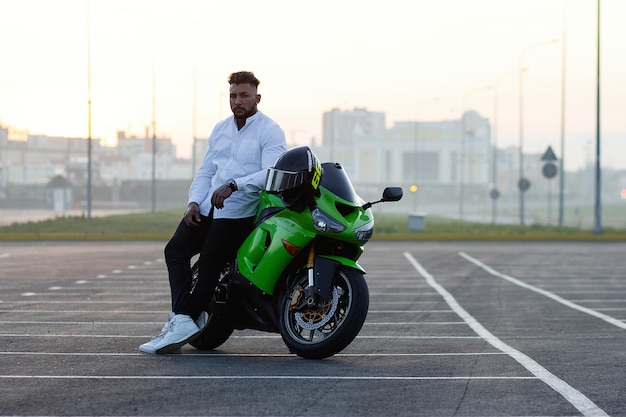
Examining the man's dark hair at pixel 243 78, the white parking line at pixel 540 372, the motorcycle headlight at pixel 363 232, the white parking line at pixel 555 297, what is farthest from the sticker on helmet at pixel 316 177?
the white parking line at pixel 555 297

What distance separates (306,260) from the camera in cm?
756

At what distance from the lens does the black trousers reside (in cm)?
780

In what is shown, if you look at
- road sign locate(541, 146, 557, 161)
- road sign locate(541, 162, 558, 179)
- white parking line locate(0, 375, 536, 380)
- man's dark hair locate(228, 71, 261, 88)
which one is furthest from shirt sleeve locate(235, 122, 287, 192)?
road sign locate(541, 162, 558, 179)

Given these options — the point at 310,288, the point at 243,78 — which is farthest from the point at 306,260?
the point at 243,78

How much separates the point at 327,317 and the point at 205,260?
0.96 m

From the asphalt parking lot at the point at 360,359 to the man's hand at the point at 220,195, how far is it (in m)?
0.93

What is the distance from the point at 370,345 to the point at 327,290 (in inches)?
54.6

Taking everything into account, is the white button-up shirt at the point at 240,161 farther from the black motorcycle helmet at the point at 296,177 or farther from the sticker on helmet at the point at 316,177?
the sticker on helmet at the point at 316,177

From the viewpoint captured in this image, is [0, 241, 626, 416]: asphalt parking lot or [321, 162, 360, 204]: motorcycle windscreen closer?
[0, 241, 626, 416]: asphalt parking lot

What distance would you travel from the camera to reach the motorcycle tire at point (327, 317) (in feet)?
23.6

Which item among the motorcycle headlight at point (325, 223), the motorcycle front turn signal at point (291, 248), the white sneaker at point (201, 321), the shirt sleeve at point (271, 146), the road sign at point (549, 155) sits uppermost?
the road sign at point (549, 155)

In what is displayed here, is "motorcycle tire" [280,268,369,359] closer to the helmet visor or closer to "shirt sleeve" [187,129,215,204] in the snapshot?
the helmet visor

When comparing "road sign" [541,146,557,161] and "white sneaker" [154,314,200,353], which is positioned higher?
"road sign" [541,146,557,161]

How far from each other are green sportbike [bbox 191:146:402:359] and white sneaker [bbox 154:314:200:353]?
0.30 meters
